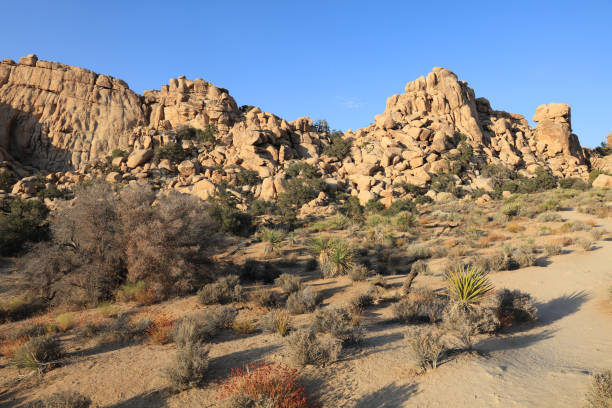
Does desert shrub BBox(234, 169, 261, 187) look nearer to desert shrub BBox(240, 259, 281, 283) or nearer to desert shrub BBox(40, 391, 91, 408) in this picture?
desert shrub BBox(240, 259, 281, 283)

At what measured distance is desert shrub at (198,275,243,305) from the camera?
912 cm

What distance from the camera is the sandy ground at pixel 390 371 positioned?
4.42 metres

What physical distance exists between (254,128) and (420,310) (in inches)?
1573

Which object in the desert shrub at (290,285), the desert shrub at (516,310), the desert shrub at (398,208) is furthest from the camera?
the desert shrub at (398,208)

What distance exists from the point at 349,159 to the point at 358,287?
1364 inches

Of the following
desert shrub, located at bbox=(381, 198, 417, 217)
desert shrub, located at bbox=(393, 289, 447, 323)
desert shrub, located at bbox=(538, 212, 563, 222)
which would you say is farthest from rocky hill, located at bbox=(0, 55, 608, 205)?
desert shrub, located at bbox=(393, 289, 447, 323)

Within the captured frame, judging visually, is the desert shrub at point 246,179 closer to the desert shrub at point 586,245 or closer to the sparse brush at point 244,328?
the sparse brush at point 244,328

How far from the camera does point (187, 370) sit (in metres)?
4.81

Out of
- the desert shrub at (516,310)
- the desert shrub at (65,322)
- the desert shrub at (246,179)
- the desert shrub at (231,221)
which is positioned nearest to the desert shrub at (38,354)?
the desert shrub at (65,322)

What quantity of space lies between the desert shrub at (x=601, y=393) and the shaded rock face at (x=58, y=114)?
53.5 metres

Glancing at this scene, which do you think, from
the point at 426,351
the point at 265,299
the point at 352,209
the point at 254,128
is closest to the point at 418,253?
the point at 265,299

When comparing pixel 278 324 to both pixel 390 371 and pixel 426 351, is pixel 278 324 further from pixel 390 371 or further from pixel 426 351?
pixel 426 351

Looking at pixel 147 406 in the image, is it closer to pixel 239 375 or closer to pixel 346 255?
pixel 239 375

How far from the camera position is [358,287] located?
423 inches
